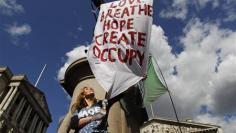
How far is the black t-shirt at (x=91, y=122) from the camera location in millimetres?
3039

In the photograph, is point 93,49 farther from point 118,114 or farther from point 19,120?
point 19,120

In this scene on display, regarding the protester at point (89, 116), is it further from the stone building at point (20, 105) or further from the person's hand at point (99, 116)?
the stone building at point (20, 105)

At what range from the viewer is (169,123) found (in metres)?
44.3

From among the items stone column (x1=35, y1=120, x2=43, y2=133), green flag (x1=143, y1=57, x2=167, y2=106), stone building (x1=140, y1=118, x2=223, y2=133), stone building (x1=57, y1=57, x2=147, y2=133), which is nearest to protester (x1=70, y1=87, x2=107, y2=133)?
stone building (x1=57, y1=57, x2=147, y2=133)

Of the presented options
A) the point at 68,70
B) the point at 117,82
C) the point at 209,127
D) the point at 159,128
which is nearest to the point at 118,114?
the point at 117,82

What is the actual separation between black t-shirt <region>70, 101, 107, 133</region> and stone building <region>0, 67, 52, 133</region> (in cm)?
3805

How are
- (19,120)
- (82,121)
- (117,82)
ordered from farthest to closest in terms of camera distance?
(19,120)
(117,82)
(82,121)

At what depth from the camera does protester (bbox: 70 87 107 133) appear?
306 centimetres

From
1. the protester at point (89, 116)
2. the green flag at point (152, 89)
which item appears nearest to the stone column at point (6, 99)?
the green flag at point (152, 89)

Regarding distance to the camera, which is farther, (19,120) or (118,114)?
(19,120)

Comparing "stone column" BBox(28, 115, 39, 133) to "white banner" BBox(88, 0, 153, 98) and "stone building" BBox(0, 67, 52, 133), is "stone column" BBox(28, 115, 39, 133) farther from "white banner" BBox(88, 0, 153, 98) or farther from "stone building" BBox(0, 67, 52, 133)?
"white banner" BBox(88, 0, 153, 98)

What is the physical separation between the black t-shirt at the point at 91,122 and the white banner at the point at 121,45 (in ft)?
0.94

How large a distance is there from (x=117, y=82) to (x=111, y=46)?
632 millimetres

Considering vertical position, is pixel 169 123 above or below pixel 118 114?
above
